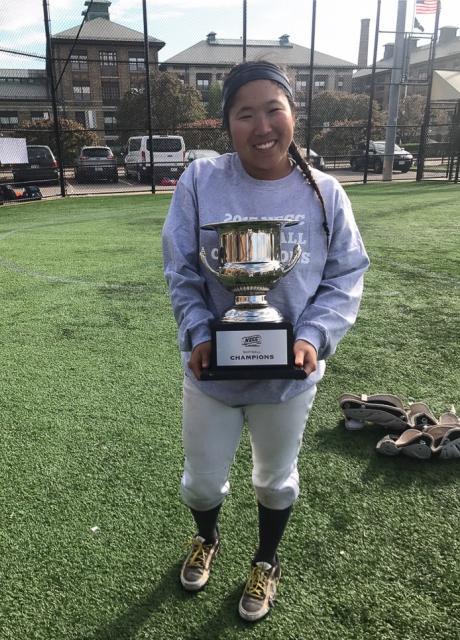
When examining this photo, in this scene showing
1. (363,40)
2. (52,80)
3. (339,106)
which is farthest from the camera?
(363,40)

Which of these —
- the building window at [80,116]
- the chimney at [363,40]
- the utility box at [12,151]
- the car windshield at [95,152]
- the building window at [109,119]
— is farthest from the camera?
the chimney at [363,40]

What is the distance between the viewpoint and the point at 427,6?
1731 cm

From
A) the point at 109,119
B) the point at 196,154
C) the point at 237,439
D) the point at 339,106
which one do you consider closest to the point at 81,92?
the point at 109,119

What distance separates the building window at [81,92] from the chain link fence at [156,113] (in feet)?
0.23

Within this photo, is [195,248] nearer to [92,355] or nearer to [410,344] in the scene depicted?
[92,355]

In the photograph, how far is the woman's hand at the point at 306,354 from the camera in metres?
1.38

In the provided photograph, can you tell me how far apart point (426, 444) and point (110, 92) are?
4133cm

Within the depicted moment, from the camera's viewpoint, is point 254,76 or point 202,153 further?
point 202,153

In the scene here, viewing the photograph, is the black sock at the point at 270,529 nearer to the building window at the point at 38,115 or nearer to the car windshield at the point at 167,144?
the car windshield at the point at 167,144

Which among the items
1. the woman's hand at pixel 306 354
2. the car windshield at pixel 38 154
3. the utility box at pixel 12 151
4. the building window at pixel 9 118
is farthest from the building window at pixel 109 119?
the woman's hand at pixel 306 354

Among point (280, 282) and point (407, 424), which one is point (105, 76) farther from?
point (280, 282)

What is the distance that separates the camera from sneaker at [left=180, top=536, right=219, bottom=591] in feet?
5.86

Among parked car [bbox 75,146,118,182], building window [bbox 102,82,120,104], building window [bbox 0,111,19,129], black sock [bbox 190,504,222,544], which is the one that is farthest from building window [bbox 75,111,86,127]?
black sock [bbox 190,504,222,544]

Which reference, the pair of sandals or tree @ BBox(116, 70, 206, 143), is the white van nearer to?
tree @ BBox(116, 70, 206, 143)
